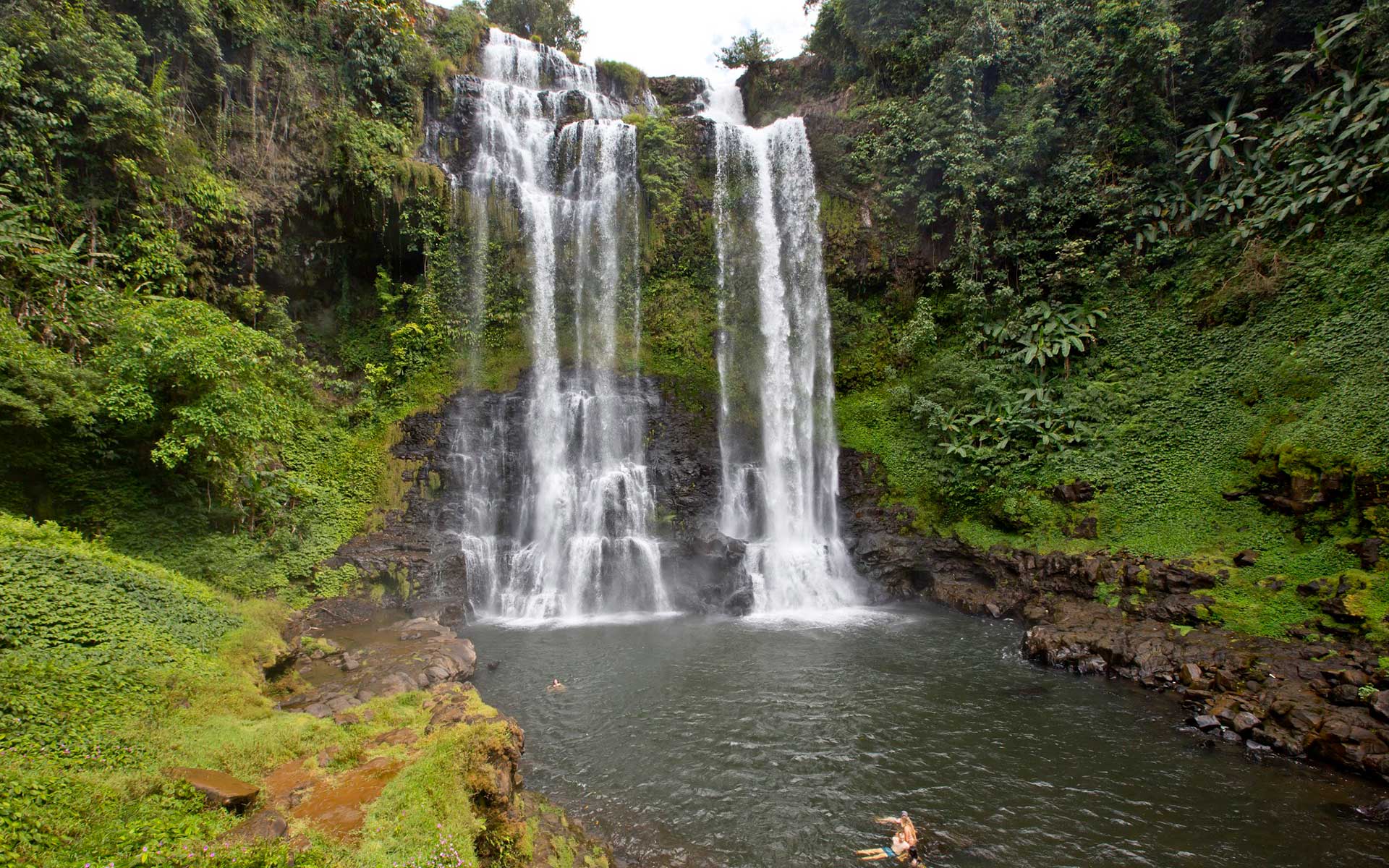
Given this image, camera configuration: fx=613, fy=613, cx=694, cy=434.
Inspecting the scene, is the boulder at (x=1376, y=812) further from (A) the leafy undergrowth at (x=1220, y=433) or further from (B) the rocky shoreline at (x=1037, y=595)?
(A) the leafy undergrowth at (x=1220, y=433)

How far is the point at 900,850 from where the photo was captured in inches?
232

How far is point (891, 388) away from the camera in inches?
722

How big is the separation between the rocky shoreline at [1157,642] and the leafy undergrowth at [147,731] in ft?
31.0

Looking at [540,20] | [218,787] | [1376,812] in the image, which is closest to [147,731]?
[218,787]

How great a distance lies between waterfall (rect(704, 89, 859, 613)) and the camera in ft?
56.0

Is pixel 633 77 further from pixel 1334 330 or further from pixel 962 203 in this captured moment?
pixel 1334 330

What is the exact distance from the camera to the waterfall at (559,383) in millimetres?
15445

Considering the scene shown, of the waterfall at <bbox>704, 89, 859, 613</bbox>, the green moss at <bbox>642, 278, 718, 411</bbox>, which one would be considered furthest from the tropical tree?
the green moss at <bbox>642, 278, 718, 411</bbox>

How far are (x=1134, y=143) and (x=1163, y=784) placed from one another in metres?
16.5

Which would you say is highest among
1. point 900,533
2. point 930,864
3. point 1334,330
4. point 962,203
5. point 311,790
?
point 962,203

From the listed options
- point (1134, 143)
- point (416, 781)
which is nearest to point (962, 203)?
point (1134, 143)

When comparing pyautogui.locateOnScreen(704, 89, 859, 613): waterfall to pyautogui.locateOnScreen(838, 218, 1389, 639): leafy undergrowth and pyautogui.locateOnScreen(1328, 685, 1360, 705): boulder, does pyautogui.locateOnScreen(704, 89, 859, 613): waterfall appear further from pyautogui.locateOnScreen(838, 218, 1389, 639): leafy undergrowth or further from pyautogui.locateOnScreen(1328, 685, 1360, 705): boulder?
pyautogui.locateOnScreen(1328, 685, 1360, 705): boulder

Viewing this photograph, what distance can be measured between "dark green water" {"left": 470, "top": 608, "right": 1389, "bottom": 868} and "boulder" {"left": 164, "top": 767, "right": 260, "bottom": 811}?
130 inches

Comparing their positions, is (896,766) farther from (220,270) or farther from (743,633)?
(220,270)
